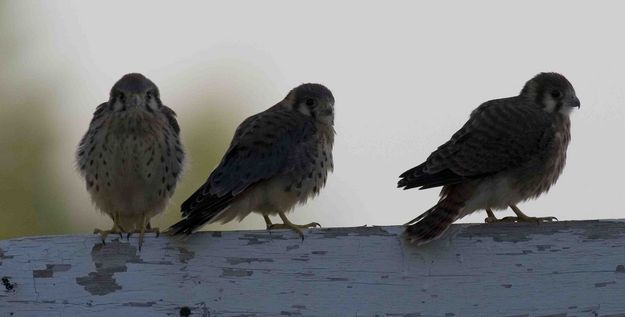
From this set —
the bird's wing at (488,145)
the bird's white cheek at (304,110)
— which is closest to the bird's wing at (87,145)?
the bird's white cheek at (304,110)

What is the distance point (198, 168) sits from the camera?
8594 mm

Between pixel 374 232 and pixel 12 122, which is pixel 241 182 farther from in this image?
pixel 12 122

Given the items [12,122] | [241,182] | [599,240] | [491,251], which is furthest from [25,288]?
[12,122]

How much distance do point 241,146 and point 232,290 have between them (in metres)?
0.93

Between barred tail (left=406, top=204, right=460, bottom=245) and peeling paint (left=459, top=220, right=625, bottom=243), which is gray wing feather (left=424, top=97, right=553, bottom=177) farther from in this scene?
peeling paint (left=459, top=220, right=625, bottom=243)

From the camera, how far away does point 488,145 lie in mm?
4477

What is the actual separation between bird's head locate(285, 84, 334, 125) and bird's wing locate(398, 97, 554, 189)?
1.81ft

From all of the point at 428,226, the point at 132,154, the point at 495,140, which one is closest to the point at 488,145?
the point at 495,140

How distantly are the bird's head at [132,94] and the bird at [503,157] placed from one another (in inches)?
45.8

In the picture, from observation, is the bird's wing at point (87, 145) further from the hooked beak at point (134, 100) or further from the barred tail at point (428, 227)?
the barred tail at point (428, 227)

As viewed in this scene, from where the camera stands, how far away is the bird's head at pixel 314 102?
Result: 5.00 metres

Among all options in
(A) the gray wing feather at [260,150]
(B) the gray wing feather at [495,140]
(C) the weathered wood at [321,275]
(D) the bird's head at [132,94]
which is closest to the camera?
(C) the weathered wood at [321,275]

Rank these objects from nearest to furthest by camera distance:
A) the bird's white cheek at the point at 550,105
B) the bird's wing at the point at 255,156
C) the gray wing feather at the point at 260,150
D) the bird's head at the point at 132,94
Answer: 1. the bird's wing at the point at 255,156
2. the gray wing feather at the point at 260,150
3. the bird's head at the point at 132,94
4. the bird's white cheek at the point at 550,105

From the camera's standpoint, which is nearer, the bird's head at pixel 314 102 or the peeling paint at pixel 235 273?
the peeling paint at pixel 235 273
